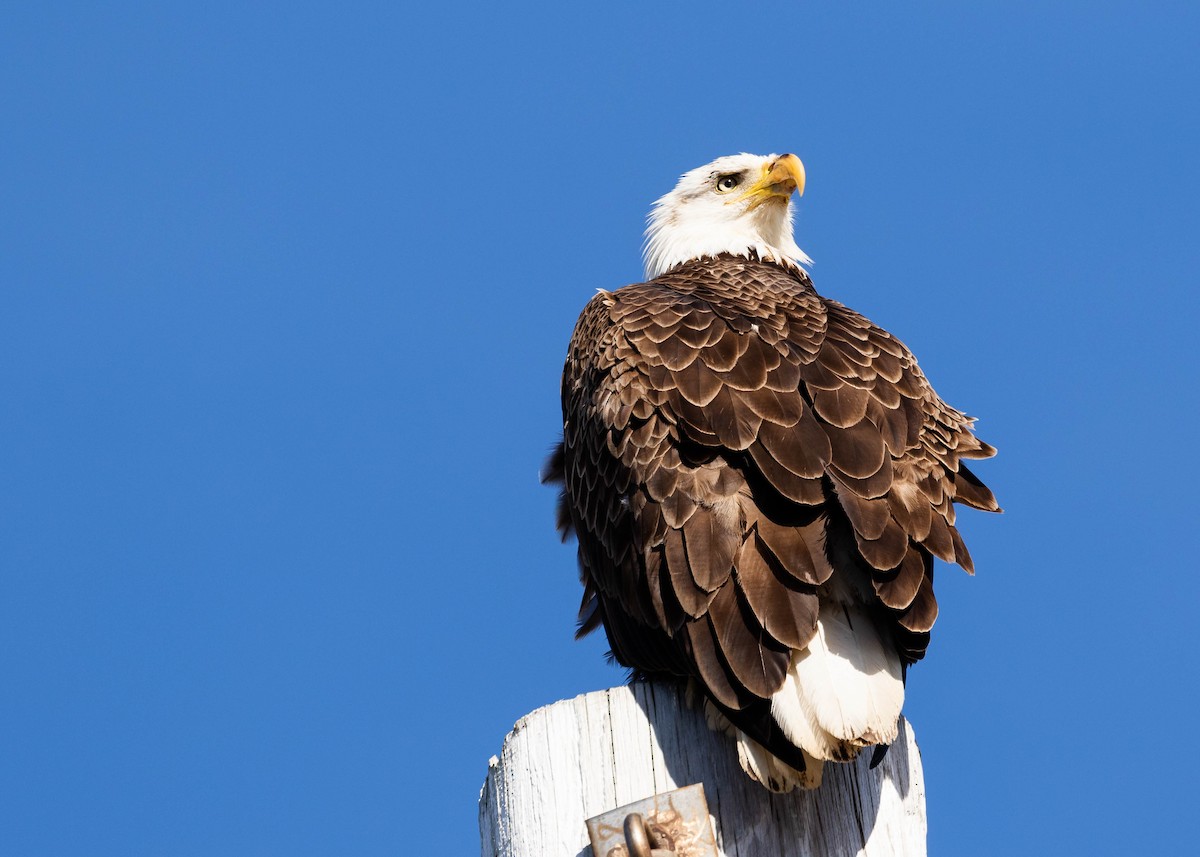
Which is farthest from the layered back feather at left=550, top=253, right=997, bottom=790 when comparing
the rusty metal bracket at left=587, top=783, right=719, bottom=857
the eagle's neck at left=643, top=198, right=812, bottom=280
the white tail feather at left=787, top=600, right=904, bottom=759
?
the eagle's neck at left=643, top=198, right=812, bottom=280

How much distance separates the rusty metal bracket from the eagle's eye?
5.49 m

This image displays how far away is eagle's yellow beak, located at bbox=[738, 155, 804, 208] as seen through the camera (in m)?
8.38

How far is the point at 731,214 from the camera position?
341 inches

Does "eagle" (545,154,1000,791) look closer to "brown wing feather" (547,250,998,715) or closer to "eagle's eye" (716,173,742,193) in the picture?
"brown wing feather" (547,250,998,715)

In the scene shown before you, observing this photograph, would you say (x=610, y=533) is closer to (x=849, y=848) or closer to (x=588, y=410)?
(x=588, y=410)

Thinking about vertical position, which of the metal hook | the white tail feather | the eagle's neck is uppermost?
the eagle's neck

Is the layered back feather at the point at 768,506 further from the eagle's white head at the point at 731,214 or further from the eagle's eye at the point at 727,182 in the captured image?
the eagle's eye at the point at 727,182

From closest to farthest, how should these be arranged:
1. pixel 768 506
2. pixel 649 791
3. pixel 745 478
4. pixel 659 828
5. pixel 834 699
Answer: pixel 659 828 < pixel 649 791 < pixel 834 699 < pixel 768 506 < pixel 745 478

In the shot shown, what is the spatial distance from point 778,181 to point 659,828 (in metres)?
5.46

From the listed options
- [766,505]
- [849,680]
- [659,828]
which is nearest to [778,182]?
[766,505]

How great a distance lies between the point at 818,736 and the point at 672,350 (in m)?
1.89

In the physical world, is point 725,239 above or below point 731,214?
below

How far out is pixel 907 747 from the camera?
4.49 meters

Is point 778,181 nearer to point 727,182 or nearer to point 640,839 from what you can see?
point 727,182
